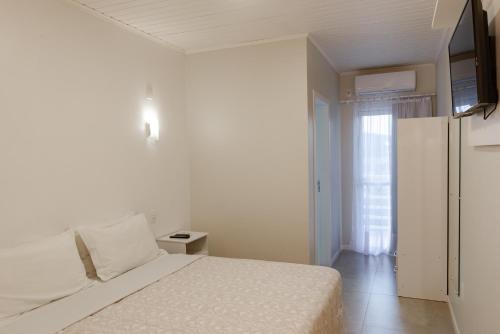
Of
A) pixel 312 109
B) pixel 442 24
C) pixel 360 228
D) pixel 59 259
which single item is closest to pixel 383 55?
pixel 312 109

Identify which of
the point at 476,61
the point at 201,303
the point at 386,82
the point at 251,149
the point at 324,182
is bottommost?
the point at 201,303

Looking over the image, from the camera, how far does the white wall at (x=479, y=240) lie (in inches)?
67.1

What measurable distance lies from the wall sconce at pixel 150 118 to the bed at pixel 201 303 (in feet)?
4.16

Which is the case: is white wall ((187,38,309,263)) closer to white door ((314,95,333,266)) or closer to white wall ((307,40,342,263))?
white wall ((307,40,342,263))

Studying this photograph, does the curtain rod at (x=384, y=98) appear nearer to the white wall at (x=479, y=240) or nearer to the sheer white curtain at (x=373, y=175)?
the sheer white curtain at (x=373, y=175)

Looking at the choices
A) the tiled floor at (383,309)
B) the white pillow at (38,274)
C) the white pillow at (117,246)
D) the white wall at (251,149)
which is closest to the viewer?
the white pillow at (38,274)

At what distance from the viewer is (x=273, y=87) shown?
3664 millimetres

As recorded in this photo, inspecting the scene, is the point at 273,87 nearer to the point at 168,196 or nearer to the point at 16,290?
the point at 168,196

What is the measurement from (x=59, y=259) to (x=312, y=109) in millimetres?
2609

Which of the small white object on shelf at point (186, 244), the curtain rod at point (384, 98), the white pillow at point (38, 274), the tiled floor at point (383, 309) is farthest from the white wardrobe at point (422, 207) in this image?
the white pillow at point (38, 274)

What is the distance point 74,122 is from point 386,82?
3.93m

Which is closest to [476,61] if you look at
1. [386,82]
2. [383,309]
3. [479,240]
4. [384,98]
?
[479,240]

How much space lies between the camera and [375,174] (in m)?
5.14

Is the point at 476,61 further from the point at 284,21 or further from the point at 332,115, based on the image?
the point at 332,115
